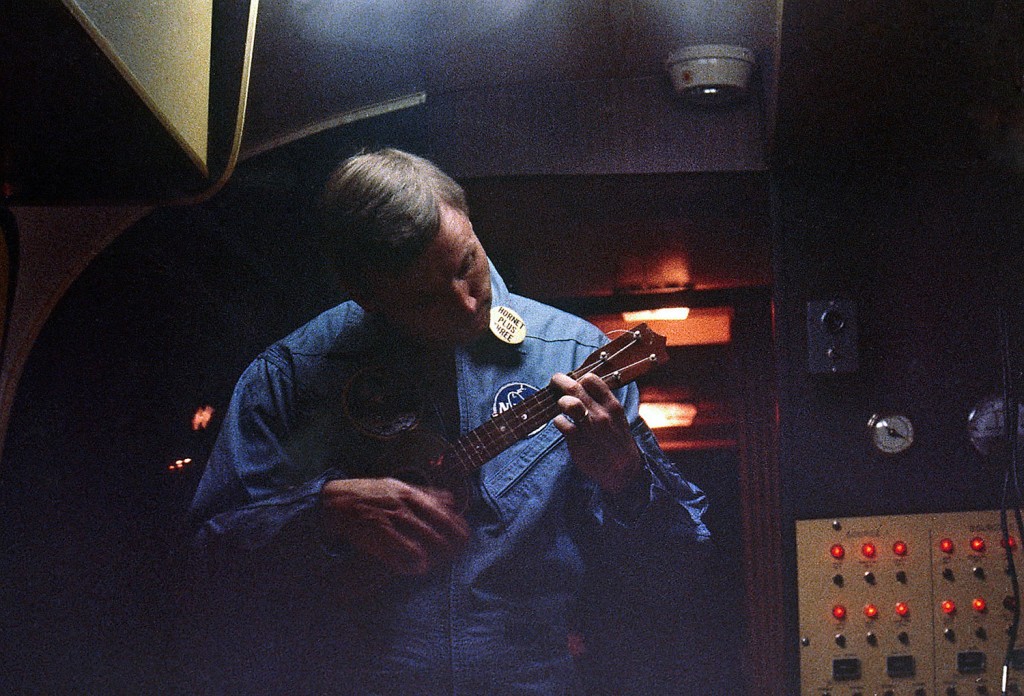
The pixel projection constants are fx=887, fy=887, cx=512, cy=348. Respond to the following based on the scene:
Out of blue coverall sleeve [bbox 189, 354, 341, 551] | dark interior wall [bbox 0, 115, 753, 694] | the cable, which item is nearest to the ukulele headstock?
dark interior wall [bbox 0, 115, 753, 694]

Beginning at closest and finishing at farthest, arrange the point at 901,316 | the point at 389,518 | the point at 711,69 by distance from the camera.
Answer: the point at 389,518 → the point at 711,69 → the point at 901,316

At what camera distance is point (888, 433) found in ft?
5.14

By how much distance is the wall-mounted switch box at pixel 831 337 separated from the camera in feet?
5.15

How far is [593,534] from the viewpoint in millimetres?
1324

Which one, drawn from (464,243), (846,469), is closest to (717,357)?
(846,469)

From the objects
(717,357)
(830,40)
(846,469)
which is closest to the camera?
(830,40)

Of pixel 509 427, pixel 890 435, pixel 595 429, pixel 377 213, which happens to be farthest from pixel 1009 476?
pixel 377 213

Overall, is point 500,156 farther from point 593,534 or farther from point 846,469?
point 846,469

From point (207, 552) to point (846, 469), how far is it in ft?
3.51

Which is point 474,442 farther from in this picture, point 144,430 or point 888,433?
point 888,433

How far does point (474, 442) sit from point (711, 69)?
2.43ft

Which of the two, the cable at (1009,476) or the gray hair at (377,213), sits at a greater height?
the gray hair at (377,213)

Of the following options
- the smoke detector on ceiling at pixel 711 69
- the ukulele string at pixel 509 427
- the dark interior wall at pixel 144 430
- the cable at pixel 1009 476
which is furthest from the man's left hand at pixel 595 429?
the cable at pixel 1009 476

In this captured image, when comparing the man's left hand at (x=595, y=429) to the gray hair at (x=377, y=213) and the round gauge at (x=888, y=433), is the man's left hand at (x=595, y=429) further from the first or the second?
the round gauge at (x=888, y=433)
